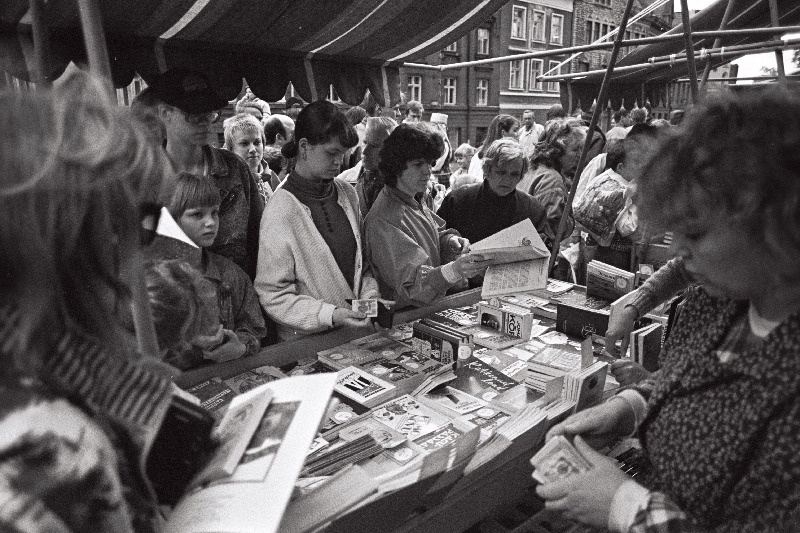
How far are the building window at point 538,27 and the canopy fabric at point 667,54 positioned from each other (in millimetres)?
19806

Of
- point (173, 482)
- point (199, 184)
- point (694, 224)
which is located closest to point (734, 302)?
point (694, 224)

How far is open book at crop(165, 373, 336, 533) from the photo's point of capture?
0.86 metres

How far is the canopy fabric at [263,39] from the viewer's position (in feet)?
6.79

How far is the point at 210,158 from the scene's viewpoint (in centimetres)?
236

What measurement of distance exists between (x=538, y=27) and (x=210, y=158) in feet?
82.8

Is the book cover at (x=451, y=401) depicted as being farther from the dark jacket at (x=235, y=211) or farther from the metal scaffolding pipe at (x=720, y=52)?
the metal scaffolding pipe at (x=720, y=52)

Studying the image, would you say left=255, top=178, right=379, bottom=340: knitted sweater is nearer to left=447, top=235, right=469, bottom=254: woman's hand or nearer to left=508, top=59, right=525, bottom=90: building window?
left=447, top=235, right=469, bottom=254: woman's hand

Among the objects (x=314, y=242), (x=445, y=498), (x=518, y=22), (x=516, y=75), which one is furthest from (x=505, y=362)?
(x=516, y=75)

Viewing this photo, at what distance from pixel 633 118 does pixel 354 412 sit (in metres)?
8.23

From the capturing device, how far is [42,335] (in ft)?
2.19

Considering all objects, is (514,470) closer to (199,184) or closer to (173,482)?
(173,482)

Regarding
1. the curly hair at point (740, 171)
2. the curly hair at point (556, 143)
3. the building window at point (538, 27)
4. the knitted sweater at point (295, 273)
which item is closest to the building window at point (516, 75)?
the building window at point (538, 27)

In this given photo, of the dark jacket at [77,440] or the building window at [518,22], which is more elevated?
the building window at [518,22]

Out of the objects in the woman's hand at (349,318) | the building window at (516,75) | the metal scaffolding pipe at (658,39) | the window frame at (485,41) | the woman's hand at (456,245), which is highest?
the window frame at (485,41)
